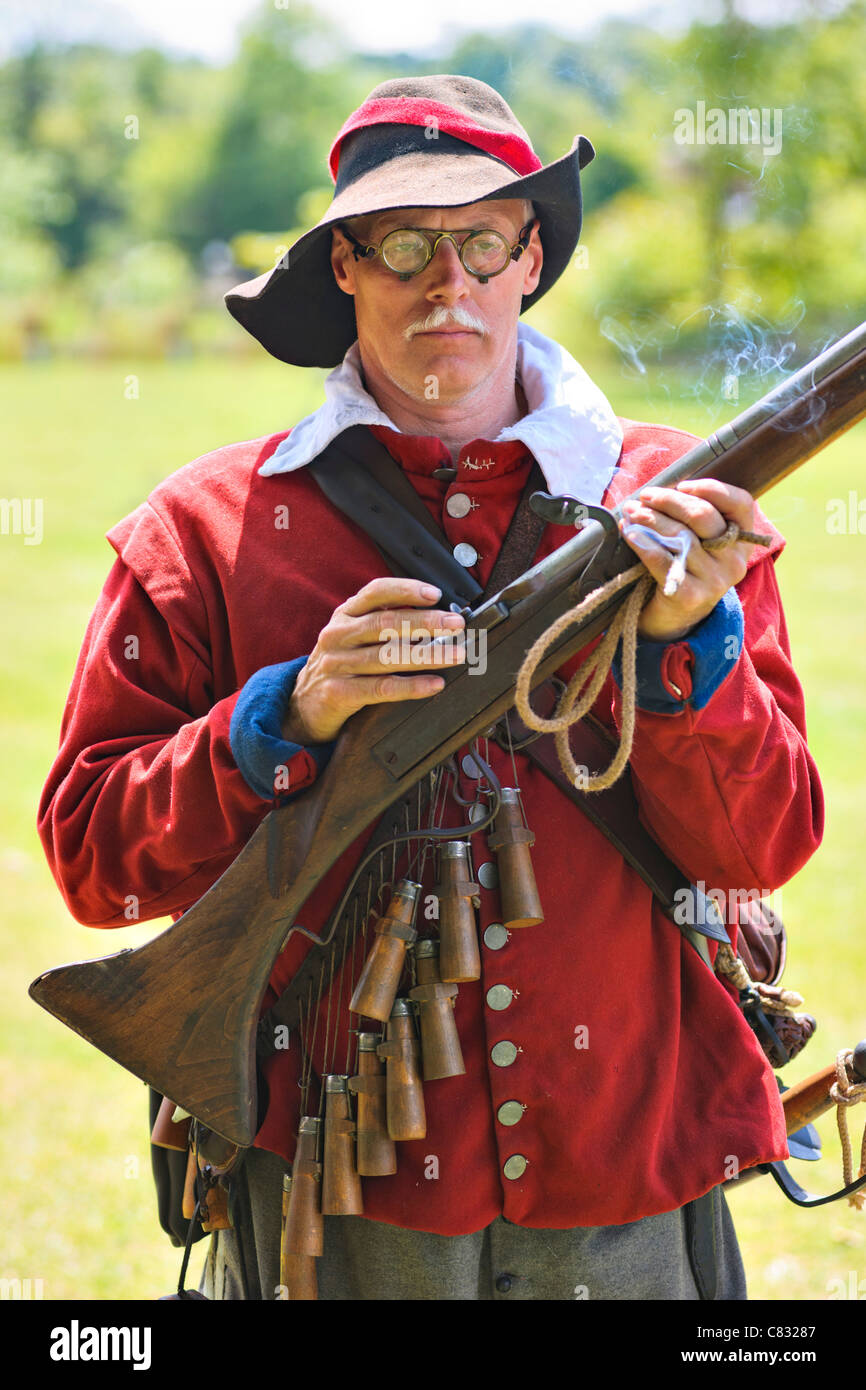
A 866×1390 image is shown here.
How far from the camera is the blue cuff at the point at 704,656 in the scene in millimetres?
2230

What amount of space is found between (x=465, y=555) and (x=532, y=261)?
26.8 inches

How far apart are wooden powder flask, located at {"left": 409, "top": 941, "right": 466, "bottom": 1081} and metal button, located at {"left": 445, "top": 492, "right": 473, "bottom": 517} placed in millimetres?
809

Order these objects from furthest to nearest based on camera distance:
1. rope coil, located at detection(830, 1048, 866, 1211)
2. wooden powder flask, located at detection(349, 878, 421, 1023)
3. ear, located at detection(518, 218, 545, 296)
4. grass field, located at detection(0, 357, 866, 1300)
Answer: grass field, located at detection(0, 357, 866, 1300), rope coil, located at detection(830, 1048, 866, 1211), ear, located at detection(518, 218, 545, 296), wooden powder flask, located at detection(349, 878, 421, 1023)

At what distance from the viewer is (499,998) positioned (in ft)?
8.16

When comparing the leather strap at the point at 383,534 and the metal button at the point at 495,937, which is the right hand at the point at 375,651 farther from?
the metal button at the point at 495,937

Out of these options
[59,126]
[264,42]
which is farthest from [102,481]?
[264,42]

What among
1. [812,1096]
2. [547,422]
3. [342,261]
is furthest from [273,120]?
[812,1096]

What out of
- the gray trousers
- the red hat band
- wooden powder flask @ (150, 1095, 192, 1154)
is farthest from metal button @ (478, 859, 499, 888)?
the red hat band

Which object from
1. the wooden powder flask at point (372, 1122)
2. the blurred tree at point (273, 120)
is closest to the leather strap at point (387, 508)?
the wooden powder flask at point (372, 1122)

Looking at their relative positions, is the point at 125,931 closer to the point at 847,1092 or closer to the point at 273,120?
the point at 847,1092

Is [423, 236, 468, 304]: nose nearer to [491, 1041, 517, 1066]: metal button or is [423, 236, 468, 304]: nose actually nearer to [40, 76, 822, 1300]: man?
[40, 76, 822, 1300]: man

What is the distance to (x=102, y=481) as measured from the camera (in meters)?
22.7

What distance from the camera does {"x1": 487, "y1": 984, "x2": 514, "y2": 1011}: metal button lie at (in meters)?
2.49
